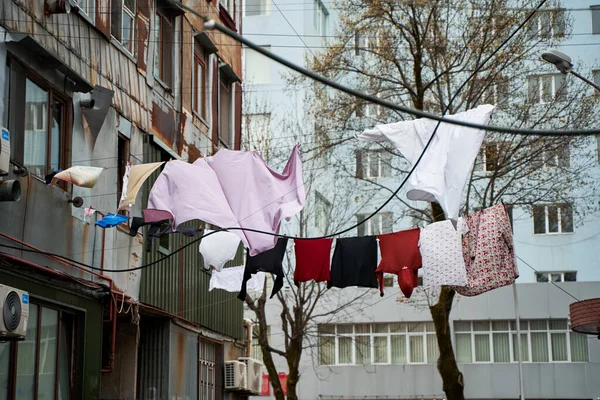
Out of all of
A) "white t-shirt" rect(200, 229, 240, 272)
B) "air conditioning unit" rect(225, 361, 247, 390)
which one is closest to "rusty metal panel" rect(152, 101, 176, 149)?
"white t-shirt" rect(200, 229, 240, 272)

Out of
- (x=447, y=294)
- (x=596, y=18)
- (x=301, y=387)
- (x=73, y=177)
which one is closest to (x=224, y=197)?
(x=73, y=177)

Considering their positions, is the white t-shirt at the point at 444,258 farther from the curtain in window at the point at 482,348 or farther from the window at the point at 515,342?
the curtain in window at the point at 482,348

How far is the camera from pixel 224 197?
46.8ft

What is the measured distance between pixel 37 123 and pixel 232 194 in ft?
9.74

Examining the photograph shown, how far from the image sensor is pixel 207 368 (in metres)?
22.0

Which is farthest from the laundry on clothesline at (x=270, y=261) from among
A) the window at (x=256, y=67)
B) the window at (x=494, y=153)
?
the window at (x=256, y=67)

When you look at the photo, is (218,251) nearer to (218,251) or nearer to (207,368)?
(218,251)

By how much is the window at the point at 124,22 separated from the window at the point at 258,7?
27.8 m

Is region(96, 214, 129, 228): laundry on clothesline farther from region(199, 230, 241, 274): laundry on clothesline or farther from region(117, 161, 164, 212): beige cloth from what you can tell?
region(199, 230, 241, 274): laundry on clothesline

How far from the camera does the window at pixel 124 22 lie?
17172 mm

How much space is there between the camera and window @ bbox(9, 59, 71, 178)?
524 inches

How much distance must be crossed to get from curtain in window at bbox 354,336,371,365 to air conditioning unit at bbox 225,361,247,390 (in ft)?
63.9

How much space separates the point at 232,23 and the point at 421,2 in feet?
17.4

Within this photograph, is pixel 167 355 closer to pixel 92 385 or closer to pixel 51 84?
pixel 92 385
